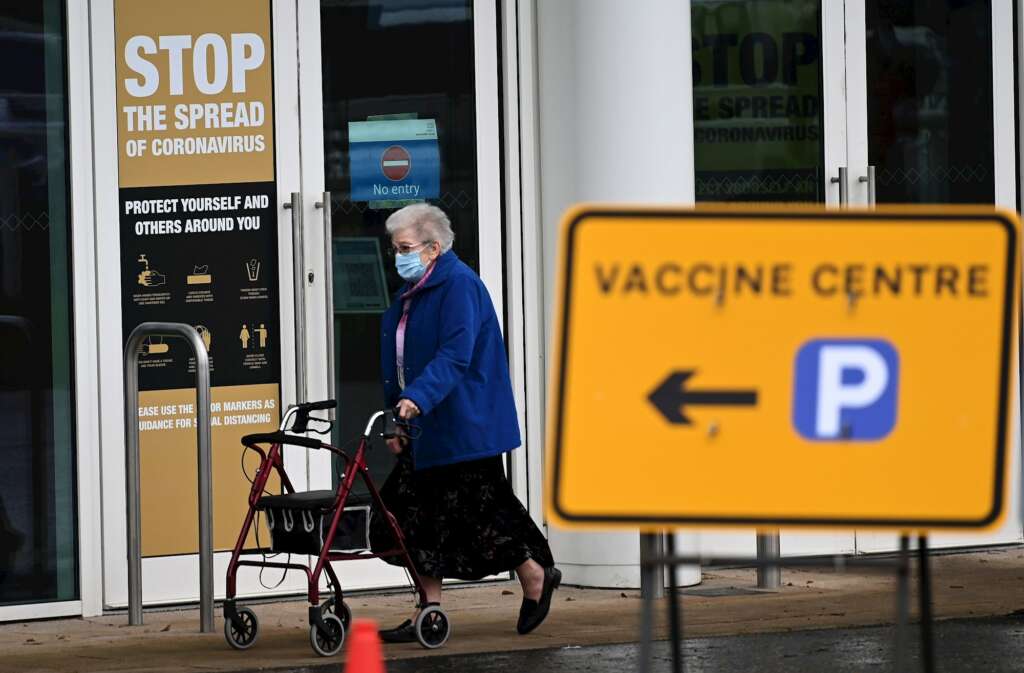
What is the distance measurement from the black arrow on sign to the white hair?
12.8ft

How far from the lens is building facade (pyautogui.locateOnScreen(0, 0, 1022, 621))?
8383 mm

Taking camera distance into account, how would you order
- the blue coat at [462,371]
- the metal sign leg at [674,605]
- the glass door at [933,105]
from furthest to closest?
the glass door at [933,105]
the blue coat at [462,371]
the metal sign leg at [674,605]

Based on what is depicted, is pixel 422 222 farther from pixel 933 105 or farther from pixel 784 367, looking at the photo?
pixel 784 367

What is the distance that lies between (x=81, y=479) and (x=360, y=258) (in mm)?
1656

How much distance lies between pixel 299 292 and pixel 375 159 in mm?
765

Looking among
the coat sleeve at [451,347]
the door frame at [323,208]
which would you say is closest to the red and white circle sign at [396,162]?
the door frame at [323,208]

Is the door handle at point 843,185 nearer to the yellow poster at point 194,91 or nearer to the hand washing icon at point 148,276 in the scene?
the yellow poster at point 194,91

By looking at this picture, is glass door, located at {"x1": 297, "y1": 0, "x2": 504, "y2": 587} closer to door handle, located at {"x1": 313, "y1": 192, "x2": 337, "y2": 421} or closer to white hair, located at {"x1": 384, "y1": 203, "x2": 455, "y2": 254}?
door handle, located at {"x1": 313, "y1": 192, "x2": 337, "y2": 421}

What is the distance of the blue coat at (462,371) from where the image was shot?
7.30m

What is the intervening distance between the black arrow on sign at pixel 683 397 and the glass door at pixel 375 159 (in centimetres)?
535

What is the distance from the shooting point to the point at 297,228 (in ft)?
28.5

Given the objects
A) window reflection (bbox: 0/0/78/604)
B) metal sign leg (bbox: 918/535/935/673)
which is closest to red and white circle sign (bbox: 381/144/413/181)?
window reflection (bbox: 0/0/78/604)

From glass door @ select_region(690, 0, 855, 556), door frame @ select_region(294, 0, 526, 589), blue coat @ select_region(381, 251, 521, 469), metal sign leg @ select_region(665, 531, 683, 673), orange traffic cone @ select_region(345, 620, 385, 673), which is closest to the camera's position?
metal sign leg @ select_region(665, 531, 683, 673)

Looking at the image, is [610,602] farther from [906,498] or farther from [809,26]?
[906,498]
